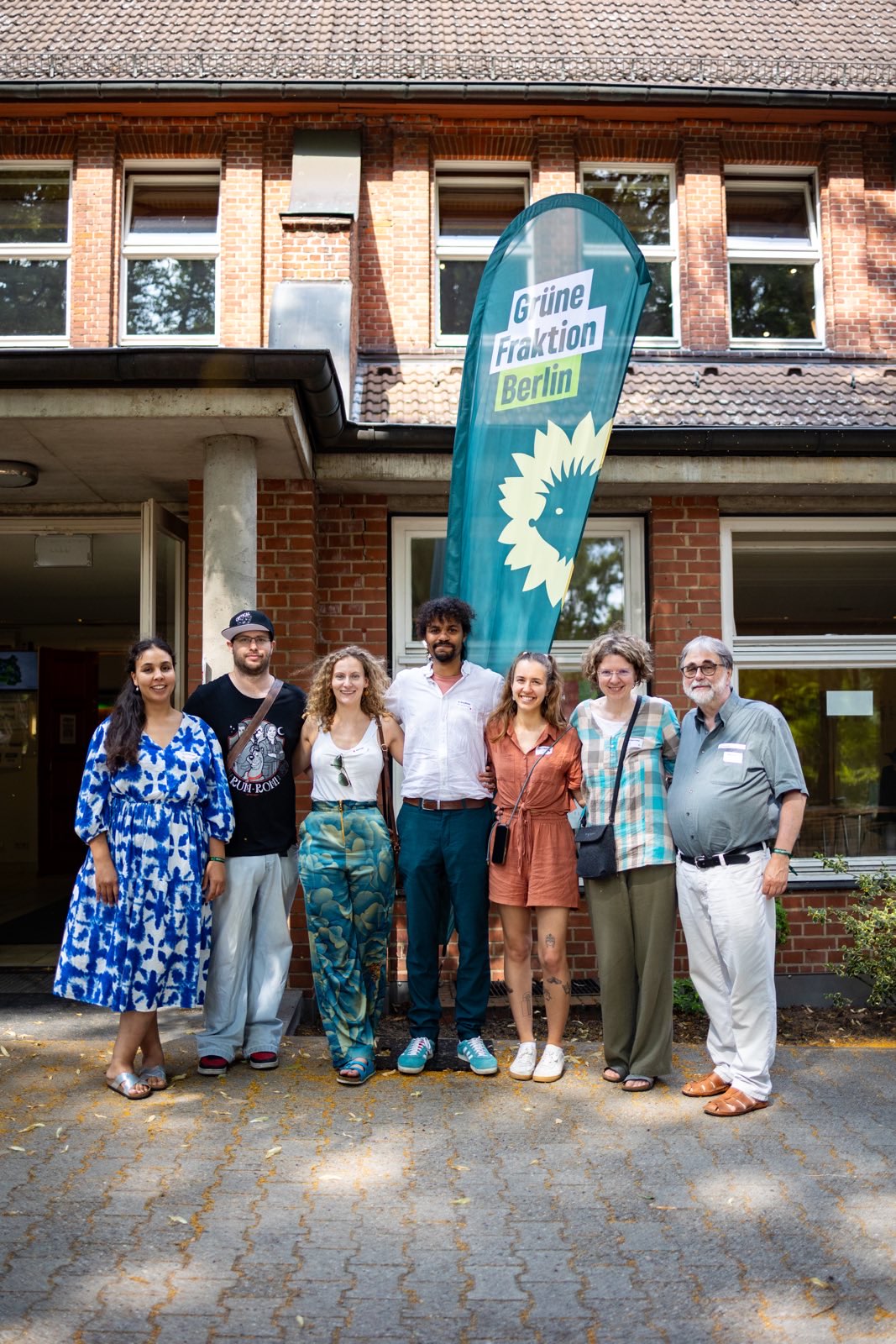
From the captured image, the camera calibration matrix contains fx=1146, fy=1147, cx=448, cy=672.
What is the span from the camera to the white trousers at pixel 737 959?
445 centimetres

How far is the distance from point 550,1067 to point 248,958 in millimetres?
1355

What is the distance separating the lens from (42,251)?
8.75 metres

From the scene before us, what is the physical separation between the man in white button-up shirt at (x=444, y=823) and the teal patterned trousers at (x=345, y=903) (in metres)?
0.15

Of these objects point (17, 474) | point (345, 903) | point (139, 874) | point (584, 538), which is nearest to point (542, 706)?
point (345, 903)

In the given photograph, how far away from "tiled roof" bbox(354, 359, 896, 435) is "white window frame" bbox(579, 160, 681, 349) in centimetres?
36

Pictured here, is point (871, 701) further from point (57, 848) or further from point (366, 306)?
point (57, 848)

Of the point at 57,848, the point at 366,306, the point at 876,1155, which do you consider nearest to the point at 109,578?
the point at 366,306

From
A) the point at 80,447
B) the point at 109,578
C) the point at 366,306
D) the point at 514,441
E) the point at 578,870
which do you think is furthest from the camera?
the point at 109,578

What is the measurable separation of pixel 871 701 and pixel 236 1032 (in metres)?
4.79

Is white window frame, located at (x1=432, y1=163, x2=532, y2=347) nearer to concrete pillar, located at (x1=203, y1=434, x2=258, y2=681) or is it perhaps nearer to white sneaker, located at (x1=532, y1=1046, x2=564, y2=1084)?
concrete pillar, located at (x1=203, y1=434, x2=258, y2=681)

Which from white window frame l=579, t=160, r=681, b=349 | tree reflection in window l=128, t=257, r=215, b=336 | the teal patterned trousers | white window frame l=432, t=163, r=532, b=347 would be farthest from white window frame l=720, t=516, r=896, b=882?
tree reflection in window l=128, t=257, r=215, b=336

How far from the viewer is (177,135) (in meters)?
8.78

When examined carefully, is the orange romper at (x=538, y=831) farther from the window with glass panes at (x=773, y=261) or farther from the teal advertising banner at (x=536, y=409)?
the window with glass panes at (x=773, y=261)

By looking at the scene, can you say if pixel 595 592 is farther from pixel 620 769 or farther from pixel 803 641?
pixel 620 769
